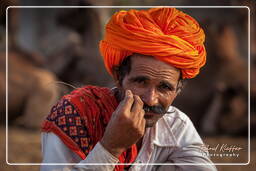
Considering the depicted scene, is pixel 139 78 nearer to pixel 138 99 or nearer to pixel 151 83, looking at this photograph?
pixel 151 83

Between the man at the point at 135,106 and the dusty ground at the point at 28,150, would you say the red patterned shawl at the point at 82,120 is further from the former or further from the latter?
the dusty ground at the point at 28,150

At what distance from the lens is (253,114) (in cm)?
557

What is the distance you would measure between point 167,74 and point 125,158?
52cm

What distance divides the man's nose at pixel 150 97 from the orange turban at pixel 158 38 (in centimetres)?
18

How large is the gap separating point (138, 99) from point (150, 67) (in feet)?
0.72

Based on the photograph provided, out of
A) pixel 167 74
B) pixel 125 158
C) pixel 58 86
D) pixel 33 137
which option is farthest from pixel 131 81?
pixel 33 137

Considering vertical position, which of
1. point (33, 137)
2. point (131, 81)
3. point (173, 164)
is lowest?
point (33, 137)

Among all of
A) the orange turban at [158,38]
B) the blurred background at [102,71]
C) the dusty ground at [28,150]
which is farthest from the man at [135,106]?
the blurred background at [102,71]

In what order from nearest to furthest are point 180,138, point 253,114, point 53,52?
point 180,138 < point 253,114 < point 53,52

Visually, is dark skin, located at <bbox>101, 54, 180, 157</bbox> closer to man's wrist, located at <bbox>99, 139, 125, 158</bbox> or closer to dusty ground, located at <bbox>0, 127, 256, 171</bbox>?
man's wrist, located at <bbox>99, 139, 125, 158</bbox>

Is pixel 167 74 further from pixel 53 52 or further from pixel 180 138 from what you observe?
pixel 53 52

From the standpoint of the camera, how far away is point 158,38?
7.84ft

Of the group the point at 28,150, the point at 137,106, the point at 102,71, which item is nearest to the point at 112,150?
the point at 137,106

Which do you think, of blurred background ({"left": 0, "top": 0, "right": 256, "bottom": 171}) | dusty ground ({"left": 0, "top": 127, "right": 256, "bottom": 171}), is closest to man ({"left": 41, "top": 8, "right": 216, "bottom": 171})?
dusty ground ({"left": 0, "top": 127, "right": 256, "bottom": 171})
